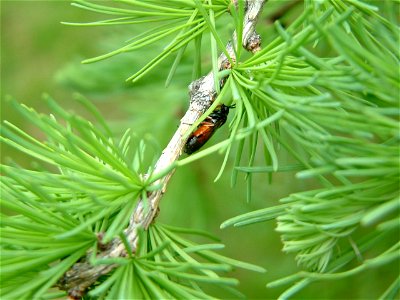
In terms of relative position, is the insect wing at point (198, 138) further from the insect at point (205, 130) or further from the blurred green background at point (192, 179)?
the blurred green background at point (192, 179)

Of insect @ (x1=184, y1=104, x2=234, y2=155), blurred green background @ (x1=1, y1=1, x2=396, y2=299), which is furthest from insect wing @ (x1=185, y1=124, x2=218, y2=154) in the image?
blurred green background @ (x1=1, y1=1, x2=396, y2=299)

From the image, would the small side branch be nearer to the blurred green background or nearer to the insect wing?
the insect wing

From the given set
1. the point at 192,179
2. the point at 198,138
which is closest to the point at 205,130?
the point at 198,138

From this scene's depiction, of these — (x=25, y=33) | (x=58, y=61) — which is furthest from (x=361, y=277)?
(x=25, y=33)

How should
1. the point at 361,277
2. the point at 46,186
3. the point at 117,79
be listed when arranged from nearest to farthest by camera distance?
the point at 46,186 → the point at 361,277 → the point at 117,79

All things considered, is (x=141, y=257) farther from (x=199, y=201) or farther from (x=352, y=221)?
(x=199, y=201)

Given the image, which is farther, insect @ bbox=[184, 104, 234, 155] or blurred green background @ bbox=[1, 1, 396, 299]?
blurred green background @ bbox=[1, 1, 396, 299]
